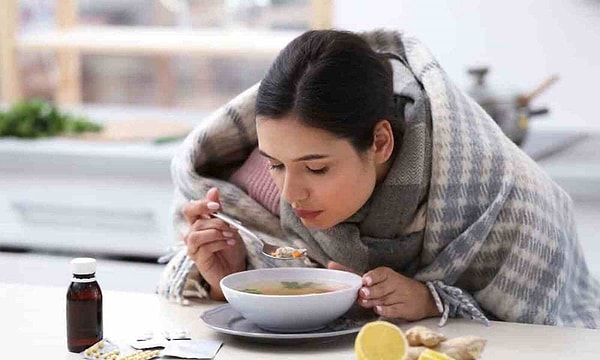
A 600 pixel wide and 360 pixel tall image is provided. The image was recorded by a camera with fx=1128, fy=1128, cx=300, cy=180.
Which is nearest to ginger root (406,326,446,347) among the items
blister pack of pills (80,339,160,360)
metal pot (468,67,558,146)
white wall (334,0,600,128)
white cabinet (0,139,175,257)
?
blister pack of pills (80,339,160,360)

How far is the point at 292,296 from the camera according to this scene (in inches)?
58.0

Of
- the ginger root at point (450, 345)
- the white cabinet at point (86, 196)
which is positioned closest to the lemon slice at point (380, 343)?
the ginger root at point (450, 345)

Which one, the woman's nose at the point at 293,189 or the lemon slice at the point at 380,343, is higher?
the woman's nose at the point at 293,189

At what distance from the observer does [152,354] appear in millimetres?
1416

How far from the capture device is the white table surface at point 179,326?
1459 mm

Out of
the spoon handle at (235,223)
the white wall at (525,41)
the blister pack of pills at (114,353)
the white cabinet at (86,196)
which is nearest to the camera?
the blister pack of pills at (114,353)

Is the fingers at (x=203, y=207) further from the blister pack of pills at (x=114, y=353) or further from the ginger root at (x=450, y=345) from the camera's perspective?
the ginger root at (x=450, y=345)

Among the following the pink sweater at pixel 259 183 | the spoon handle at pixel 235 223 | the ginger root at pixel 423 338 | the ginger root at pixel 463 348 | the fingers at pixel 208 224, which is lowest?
the ginger root at pixel 463 348

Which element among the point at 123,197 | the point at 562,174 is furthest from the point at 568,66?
the point at 123,197

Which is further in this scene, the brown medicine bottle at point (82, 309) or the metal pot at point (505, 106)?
the metal pot at point (505, 106)

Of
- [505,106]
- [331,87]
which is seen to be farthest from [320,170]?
[505,106]

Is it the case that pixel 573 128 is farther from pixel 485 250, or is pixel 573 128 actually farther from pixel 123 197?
pixel 485 250

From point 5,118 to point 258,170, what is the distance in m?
1.66

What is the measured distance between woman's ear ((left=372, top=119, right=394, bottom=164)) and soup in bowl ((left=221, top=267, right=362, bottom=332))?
18cm
